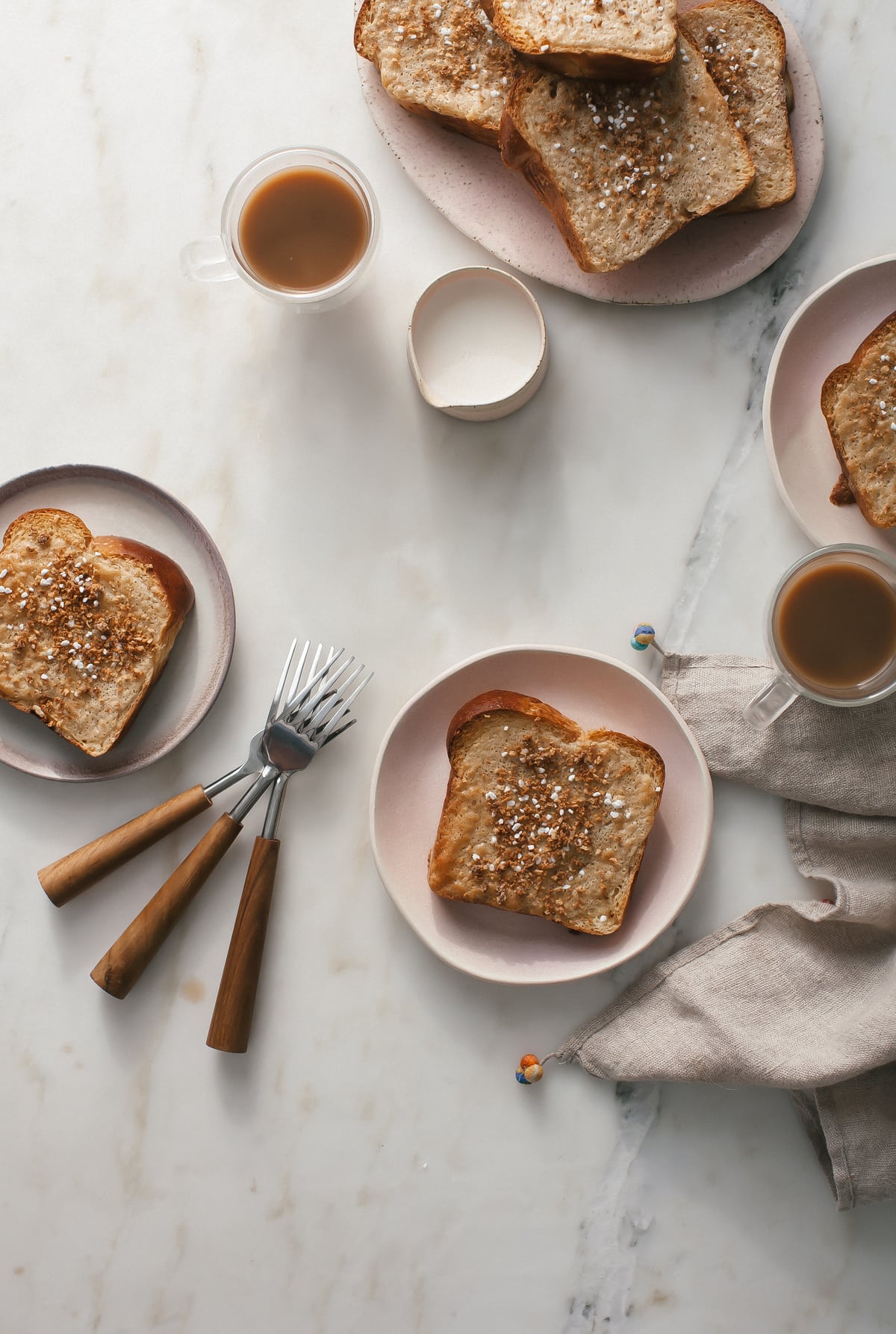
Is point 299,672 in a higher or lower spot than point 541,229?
lower

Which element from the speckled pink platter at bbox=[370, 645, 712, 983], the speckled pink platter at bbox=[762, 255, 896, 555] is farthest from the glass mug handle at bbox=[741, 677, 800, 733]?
the speckled pink platter at bbox=[762, 255, 896, 555]

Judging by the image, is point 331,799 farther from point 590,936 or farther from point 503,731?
point 590,936

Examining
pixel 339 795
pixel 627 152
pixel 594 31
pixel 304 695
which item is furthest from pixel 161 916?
pixel 594 31

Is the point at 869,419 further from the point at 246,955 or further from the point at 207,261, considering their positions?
the point at 246,955

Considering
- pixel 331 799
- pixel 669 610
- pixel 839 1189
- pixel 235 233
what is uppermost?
pixel 235 233

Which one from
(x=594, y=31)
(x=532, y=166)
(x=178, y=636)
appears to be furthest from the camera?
(x=178, y=636)

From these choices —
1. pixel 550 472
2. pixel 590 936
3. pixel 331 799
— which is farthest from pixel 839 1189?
pixel 550 472

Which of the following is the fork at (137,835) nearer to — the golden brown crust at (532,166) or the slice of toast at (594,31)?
the golden brown crust at (532,166)
